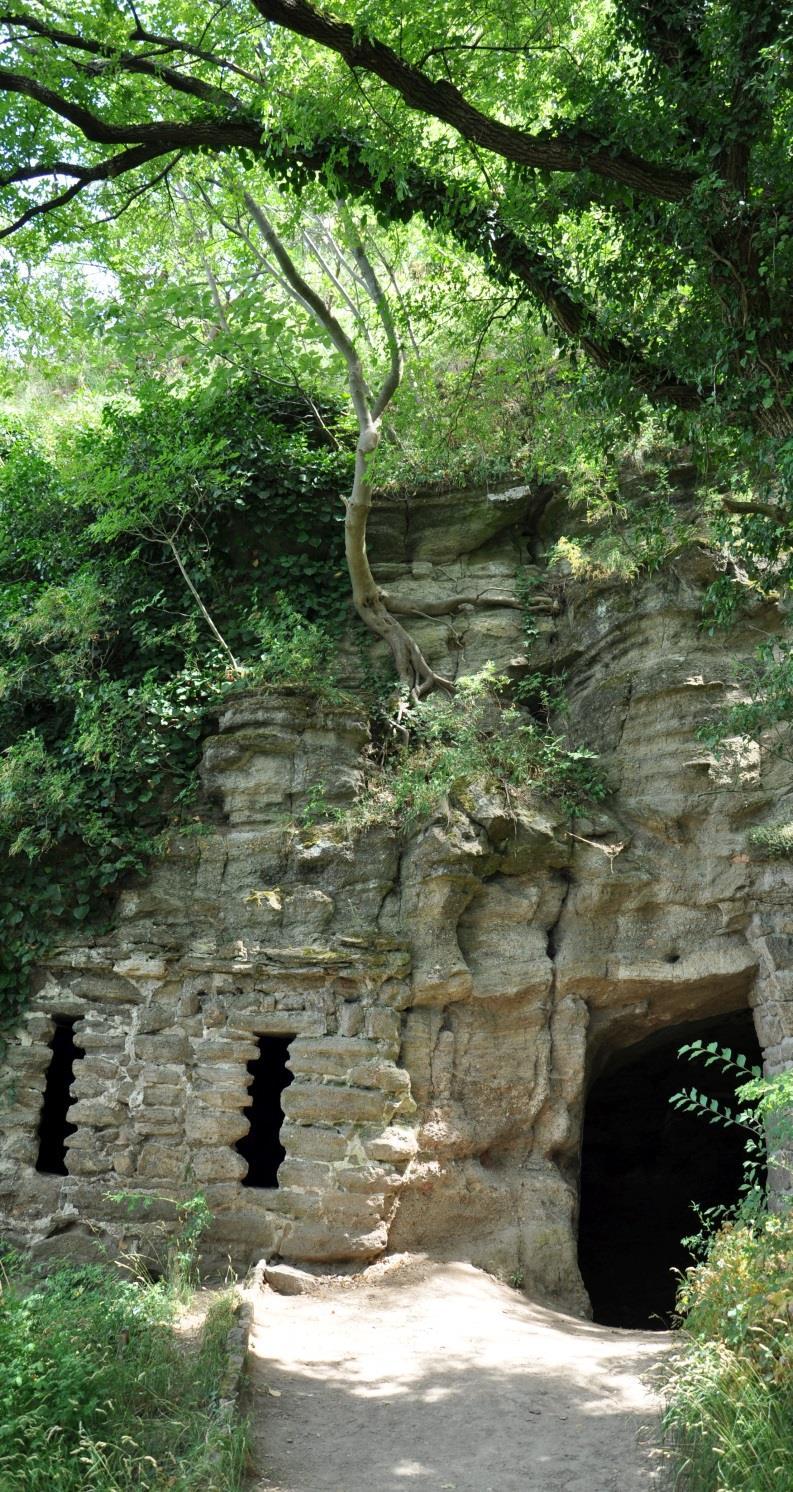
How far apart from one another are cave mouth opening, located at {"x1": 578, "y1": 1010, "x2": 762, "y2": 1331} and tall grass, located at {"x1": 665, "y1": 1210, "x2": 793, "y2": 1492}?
20.9 ft

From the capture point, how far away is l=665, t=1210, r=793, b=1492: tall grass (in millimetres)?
4879

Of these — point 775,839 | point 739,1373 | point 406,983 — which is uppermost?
point 775,839

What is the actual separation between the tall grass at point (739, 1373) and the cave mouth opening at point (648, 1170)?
6377mm

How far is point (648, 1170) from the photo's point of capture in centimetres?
1346

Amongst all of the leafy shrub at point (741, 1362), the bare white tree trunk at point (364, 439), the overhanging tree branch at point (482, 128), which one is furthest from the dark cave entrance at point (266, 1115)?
the overhanging tree branch at point (482, 128)

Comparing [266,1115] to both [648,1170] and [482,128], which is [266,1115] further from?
A: [482,128]

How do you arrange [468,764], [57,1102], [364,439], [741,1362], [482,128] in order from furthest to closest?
[57,1102] → [364,439] → [468,764] → [482,128] → [741,1362]

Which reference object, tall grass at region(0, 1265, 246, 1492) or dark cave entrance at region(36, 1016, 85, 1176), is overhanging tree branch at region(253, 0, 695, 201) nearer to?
tall grass at region(0, 1265, 246, 1492)

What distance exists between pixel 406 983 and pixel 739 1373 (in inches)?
185

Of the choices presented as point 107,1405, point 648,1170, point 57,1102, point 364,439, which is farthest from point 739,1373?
point 648,1170

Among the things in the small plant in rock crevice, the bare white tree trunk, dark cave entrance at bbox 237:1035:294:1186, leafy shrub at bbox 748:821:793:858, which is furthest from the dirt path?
the bare white tree trunk

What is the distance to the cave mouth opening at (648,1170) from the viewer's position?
41.4 ft

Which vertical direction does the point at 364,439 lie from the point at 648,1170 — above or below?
above

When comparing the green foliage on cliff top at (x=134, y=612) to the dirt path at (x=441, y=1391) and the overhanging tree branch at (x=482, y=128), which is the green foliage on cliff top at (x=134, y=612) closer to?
the dirt path at (x=441, y=1391)
